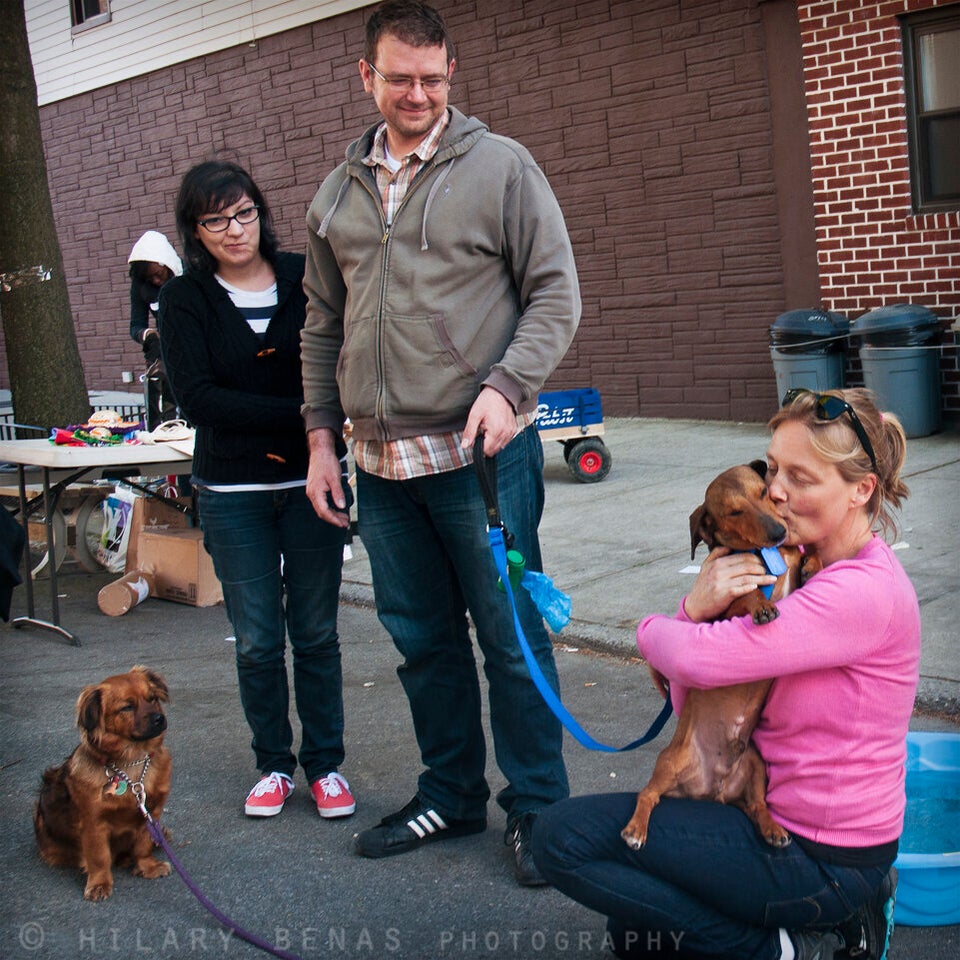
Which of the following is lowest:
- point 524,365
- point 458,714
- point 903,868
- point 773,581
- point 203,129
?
point 903,868

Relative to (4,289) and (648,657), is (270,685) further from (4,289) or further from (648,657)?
(4,289)

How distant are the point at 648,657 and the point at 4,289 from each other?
774 centimetres

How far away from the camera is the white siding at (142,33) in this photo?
14.1 m

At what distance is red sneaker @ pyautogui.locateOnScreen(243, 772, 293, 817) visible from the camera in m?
4.00

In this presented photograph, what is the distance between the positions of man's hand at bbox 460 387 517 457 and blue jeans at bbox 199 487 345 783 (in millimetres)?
988

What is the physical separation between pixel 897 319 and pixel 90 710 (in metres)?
7.14

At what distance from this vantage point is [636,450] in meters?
9.98

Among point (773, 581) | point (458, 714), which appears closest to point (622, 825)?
point (773, 581)

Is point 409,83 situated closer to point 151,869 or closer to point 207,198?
point 207,198

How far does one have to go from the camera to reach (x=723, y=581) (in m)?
2.51

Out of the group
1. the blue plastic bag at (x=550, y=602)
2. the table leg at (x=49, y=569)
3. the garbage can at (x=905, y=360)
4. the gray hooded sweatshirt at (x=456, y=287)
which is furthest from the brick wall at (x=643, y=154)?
the blue plastic bag at (x=550, y=602)

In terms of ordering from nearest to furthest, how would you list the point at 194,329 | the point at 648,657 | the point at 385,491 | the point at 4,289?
the point at 648,657, the point at 385,491, the point at 194,329, the point at 4,289

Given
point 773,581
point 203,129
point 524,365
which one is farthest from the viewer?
point 203,129

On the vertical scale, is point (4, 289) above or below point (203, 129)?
below
